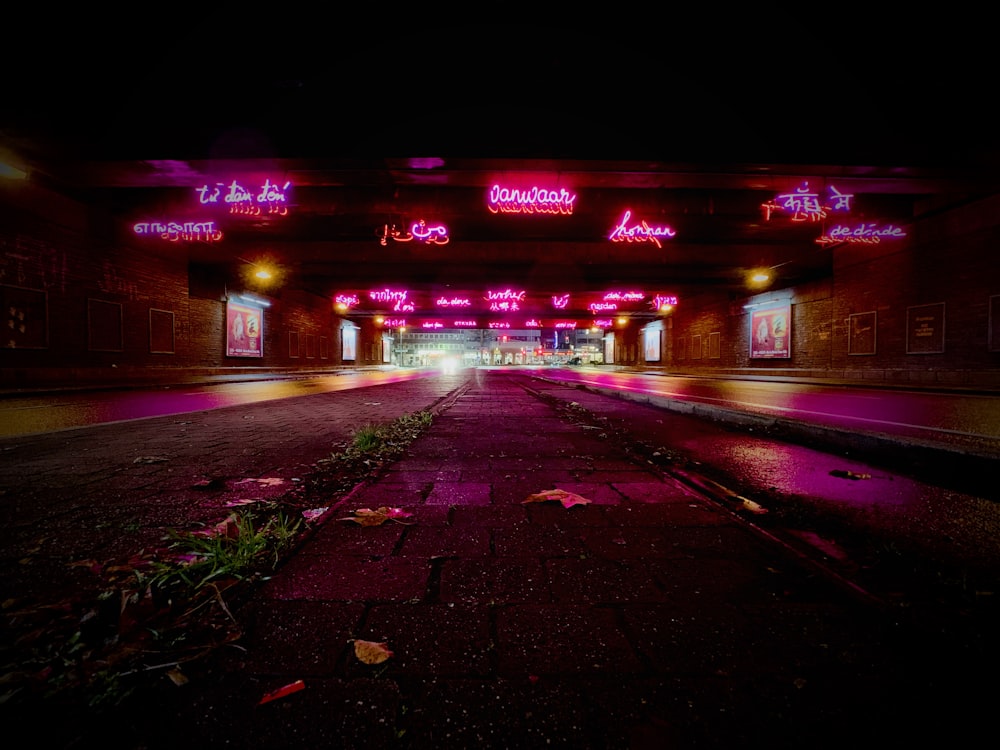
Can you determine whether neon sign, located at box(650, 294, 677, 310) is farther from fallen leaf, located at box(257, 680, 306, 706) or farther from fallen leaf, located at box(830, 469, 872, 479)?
fallen leaf, located at box(257, 680, 306, 706)

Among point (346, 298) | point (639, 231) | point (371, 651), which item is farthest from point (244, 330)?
point (371, 651)

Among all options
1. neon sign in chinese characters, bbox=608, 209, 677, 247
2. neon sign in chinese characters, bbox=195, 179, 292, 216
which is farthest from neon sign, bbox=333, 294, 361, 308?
neon sign in chinese characters, bbox=608, 209, 677, 247

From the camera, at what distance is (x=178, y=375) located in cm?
1342

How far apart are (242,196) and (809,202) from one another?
Result: 47.1ft

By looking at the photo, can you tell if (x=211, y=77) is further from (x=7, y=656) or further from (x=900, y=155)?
(x=900, y=155)

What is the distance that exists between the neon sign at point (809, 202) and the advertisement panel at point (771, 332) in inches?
309

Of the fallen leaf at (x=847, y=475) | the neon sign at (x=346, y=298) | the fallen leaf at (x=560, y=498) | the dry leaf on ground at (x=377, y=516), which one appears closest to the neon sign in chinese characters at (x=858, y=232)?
the fallen leaf at (x=847, y=475)

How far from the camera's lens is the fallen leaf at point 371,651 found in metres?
1.00

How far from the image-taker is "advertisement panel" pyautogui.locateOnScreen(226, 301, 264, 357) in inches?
636

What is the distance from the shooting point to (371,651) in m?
1.04

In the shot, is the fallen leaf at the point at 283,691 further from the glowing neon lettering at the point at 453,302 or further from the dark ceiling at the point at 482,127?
the glowing neon lettering at the point at 453,302

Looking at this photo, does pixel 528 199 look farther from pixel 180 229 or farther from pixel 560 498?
pixel 180 229

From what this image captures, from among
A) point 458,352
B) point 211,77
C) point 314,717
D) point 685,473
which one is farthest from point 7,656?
point 458,352

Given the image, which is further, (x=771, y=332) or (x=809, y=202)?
(x=771, y=332)
